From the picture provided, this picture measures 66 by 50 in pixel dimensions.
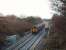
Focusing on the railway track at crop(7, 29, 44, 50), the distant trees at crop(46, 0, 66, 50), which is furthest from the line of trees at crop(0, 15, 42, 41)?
the distant trees at crop(46, 0, 66, 50)

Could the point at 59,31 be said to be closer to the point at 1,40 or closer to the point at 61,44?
the point at 61,44

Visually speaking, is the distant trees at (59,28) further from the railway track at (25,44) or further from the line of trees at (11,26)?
the line of trees at (11,26)

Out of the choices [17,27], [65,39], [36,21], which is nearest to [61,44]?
[65,39]

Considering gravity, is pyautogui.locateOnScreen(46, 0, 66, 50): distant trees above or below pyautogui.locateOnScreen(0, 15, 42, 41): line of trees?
above

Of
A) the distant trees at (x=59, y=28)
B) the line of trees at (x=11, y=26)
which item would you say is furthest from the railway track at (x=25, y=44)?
the distant trees at (x=59, y=28)

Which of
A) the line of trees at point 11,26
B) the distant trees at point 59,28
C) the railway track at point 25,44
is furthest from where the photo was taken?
the line of trees at point 11,26

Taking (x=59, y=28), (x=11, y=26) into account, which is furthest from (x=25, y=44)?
(x=59, y=28)

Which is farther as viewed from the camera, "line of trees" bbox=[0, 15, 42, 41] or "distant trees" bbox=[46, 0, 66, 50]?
"line of trees" bbox=[0, 15, 42, 41]

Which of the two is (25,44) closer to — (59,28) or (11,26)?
(11,26)

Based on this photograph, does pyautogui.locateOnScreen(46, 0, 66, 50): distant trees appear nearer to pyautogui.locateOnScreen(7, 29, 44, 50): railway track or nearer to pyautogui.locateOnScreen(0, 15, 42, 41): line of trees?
pyautogui.locateOnScreen(7, 29, 44, 50): railway track

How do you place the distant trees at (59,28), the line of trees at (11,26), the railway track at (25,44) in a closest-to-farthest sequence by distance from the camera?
1. the distant trees at (59,28)
2. the railway track at (25,44)
3. the line of trees at (11,26)

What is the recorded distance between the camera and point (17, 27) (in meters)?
31.2

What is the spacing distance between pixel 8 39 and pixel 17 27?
30.1 ft

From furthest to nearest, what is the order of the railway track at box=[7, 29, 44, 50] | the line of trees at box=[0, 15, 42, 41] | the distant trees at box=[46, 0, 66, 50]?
the line of trees at box=[0, 15, 42, 41] → the railway track at box=[7, 29, 44, 50] → the distant trees at box=[46, 0, 66, 50]
